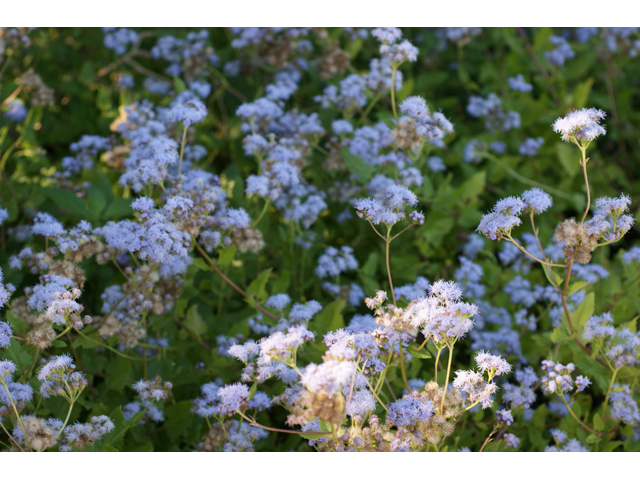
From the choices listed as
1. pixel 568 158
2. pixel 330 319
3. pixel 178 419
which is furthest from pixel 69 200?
pixel 568 158

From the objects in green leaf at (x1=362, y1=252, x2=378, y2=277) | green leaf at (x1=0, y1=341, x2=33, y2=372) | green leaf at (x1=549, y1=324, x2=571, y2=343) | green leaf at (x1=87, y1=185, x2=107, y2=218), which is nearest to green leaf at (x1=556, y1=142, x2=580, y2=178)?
green leaf at (x1=362, y1=252, x2=378, y2=277)

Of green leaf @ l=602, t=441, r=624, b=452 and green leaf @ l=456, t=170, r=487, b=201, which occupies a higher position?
green leaf @ l=456, t=170, r=487, b=201

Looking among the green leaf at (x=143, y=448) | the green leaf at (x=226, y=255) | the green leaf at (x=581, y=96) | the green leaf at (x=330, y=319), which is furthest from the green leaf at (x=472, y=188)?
the green leaf at (x=143, y=448)

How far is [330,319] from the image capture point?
2756 mm

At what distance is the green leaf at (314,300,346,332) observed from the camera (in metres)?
2.71

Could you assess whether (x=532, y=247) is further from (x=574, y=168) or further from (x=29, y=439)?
(x=29, y=439)

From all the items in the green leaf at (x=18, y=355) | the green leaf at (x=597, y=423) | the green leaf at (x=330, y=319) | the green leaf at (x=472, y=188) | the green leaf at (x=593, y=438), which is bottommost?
the green leaf at (x=18, y=355)

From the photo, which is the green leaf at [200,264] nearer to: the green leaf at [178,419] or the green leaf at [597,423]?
the green leaf at [178,419]

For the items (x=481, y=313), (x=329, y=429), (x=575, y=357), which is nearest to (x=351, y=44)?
(x=481, y=313)

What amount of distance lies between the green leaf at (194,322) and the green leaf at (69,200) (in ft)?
2.35

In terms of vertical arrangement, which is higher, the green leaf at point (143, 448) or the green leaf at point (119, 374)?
the green leaf at point (119, 374)

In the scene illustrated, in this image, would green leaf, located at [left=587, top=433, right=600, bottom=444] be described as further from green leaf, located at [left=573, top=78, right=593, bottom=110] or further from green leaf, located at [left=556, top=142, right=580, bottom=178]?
green leaf, located at [left=573, top=78, right=593, bottom=110]

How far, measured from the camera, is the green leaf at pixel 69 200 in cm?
295

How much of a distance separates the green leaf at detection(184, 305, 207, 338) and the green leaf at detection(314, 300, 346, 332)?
54cm
